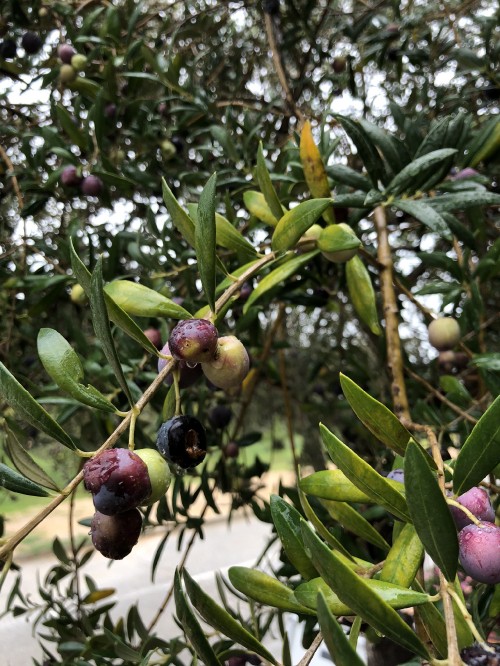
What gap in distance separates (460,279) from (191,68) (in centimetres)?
91

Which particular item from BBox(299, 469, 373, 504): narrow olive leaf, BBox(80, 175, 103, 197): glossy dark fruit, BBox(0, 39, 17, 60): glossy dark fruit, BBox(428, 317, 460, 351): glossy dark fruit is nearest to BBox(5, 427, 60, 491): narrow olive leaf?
BBox(299, 469, 373, 504): narrow olive leaf

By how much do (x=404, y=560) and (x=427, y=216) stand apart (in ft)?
1.38

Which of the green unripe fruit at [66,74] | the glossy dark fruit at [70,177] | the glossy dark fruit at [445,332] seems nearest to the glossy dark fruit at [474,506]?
the glossy dark fruit at [445,332]

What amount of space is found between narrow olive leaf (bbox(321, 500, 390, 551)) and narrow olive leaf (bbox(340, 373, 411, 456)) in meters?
0.13

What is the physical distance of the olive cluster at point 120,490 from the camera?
1.31 feet

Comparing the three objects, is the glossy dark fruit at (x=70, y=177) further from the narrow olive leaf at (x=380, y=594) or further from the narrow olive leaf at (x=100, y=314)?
the narrow olive leaf at (x=380, y=594)

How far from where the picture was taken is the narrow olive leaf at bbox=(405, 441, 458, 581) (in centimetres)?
34

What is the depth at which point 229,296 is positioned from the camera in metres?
0.53

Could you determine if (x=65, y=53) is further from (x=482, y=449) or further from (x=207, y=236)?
(x=482, y=449)

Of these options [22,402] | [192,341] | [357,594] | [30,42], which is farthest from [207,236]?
[30,42]

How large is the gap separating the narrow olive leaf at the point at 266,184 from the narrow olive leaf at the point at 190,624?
17.4 inches

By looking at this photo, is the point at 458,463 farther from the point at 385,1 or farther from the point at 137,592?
the point at 137,592

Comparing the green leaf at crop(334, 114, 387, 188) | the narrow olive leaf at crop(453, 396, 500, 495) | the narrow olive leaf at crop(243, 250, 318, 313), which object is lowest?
the narrow olive leaf at crop(453, 396, 500, 495)

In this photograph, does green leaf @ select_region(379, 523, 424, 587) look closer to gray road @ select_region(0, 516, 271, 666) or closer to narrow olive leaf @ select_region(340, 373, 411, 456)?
narrow olive leaf @ select_region(340, 373, 411, 456)
